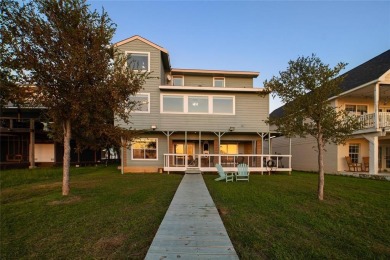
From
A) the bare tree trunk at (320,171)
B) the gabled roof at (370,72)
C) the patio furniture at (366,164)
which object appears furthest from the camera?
the patio furniture at (366,164)

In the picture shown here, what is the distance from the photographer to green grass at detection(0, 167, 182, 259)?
12.9 feet

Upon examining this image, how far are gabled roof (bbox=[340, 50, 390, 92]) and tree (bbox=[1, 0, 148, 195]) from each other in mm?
14477

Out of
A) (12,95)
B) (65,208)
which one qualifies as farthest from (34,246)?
(12,95)

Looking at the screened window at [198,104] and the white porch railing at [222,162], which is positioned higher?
the screened window at [198,104]

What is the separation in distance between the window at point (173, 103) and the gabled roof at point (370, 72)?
1083 cm

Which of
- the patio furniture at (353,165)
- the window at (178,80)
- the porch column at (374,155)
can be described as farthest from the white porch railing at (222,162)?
the window at (178,80)

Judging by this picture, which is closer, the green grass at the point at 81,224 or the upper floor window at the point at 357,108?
the green grass at the point at 81,224

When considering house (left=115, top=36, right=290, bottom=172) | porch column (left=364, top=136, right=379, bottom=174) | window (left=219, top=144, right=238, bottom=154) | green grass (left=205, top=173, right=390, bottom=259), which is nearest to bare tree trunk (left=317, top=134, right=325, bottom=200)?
green grass (left=205, top=173, right=390, bottom=259)

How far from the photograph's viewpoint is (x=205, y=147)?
1981 cm

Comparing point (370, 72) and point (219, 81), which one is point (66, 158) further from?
point (370, 72)

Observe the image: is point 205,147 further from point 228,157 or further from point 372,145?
point 372,145

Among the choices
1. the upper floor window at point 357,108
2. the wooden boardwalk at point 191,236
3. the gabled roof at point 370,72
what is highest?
the gabled roof at point 370,72

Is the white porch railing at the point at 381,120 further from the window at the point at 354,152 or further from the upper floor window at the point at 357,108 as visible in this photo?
Answer: the window at the point at 354,152

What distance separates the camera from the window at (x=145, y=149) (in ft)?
56.9
